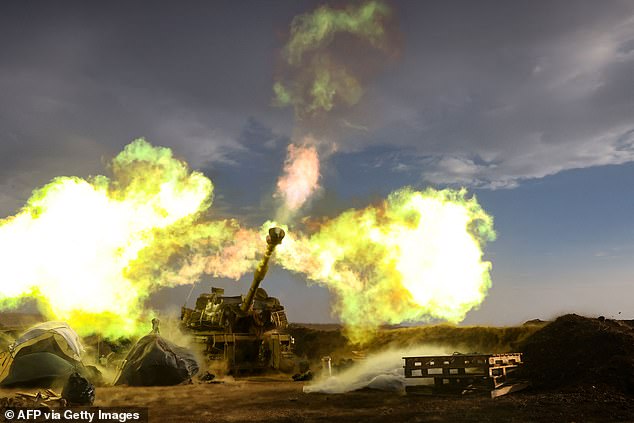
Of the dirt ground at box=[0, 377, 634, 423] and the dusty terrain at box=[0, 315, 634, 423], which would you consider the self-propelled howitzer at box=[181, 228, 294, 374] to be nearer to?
the dusty terrain at box=[0, 315, 634, 423]

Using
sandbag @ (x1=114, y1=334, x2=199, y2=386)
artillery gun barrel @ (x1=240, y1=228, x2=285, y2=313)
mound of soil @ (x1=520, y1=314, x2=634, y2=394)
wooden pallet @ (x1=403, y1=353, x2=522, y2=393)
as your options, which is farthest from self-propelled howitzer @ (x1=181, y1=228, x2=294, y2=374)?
mound of soil @ (x1=520, y1=314, x2=634, y2=394)

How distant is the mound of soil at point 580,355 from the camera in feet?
52.5

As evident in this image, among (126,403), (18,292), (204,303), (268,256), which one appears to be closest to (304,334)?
(204,303)

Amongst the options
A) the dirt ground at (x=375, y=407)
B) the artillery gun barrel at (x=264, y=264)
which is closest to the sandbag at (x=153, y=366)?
the dirt ground at (x=375, y=407)

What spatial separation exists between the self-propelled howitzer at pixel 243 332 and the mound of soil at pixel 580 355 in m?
13.4

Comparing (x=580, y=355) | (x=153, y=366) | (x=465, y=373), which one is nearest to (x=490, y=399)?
(x=465, y=373)

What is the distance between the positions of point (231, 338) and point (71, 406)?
13.9 metres

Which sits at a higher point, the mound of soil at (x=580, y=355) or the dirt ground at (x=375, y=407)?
the mound of soil at (x=580, y=355)

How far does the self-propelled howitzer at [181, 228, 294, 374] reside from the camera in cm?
2752

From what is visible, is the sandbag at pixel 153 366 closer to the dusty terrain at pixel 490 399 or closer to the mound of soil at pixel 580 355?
the dusty terrain at pixel 490 399

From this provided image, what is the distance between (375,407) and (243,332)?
15.3 metres

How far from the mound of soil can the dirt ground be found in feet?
4.16

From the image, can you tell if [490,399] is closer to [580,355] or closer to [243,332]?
[580,355]

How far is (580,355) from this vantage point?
18.2 meters
